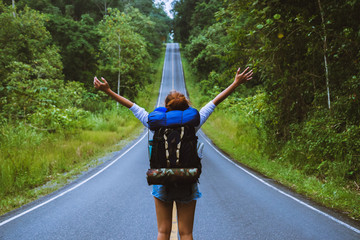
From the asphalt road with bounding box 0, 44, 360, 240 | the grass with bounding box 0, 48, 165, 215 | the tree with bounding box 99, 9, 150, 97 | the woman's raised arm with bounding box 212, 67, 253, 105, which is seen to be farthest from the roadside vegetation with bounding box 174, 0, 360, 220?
the tree with bounding box 99, 9, 150, 97

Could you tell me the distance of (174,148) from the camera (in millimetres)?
2400

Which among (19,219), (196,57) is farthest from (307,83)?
(196,57)

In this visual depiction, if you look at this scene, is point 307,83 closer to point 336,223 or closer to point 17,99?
point 336,223

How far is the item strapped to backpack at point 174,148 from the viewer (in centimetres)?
238

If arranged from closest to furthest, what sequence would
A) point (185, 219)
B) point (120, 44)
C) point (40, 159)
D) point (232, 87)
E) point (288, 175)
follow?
1. point (185, 219)
2. point (232, 87)
3. point (288, 175)
4. point (40, 159)
5. point (120, 44)

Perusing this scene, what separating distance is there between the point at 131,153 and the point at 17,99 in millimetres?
6811

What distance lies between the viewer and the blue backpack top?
2.41 m

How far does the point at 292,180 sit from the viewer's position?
27.7 ft

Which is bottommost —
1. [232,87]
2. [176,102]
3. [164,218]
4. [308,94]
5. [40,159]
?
[40,159]

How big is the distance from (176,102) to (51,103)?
16.1m

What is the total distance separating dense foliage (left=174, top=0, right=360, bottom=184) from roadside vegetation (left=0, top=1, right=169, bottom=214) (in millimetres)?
7731

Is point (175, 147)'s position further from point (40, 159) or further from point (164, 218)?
point (40, 159)

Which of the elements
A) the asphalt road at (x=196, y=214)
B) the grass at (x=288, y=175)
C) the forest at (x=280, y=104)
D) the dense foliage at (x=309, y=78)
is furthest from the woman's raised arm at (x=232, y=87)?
the dense foliage at (x=309, y=78)

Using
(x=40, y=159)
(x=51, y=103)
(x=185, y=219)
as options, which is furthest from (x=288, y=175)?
(x=51, y=103)
